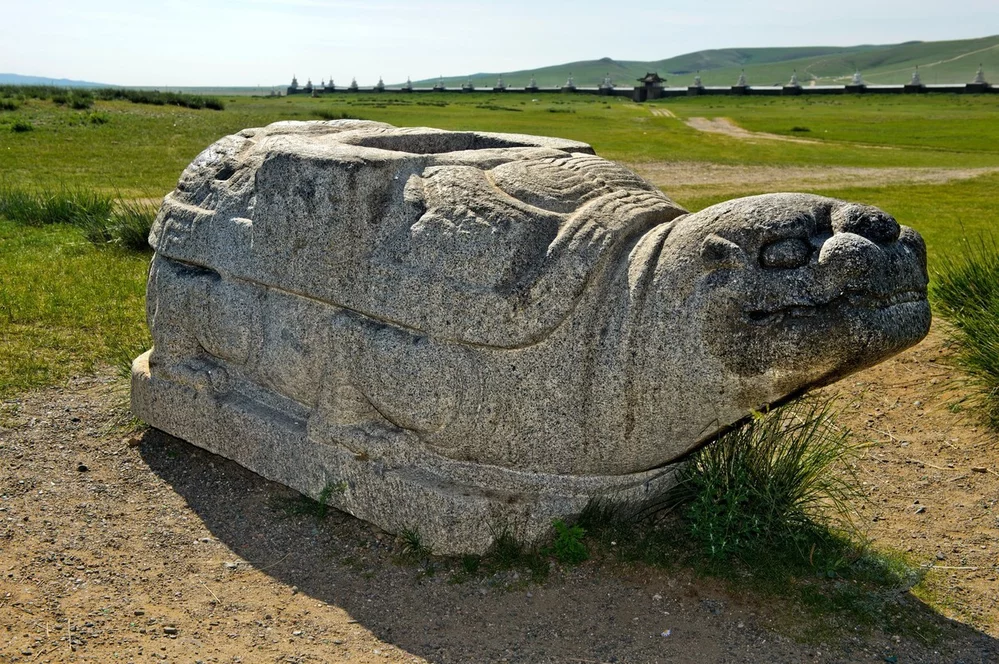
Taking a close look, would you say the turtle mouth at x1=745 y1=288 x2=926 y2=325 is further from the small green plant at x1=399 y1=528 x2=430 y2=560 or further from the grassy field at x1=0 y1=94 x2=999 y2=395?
the grassy field at x1=0 y1=94 x2=999 y2=395

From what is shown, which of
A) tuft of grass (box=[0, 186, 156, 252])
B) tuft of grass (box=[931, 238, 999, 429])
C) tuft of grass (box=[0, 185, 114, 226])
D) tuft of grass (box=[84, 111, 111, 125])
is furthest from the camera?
tuft of grass (box=[84, 111, 111, 125])

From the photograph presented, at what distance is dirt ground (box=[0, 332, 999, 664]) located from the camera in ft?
11.0

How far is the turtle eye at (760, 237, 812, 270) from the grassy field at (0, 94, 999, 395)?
4382mm

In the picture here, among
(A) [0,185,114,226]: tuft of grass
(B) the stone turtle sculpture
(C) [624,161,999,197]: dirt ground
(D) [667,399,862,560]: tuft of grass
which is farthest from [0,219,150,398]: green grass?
(C) [624,161,999,197]: dirt ground

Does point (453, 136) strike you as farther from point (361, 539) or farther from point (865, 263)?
point (865, 263)

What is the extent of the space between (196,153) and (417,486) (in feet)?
57.4

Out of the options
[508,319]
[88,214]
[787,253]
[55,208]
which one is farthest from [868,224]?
[55,208]

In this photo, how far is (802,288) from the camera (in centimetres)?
315

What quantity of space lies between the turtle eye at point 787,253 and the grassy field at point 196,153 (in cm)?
438

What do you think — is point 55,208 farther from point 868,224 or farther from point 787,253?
point 868,224

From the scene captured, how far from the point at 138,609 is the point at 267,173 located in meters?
1.88

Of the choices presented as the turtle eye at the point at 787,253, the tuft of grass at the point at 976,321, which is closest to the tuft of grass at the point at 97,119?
the tuft of grass at the point at 976,321

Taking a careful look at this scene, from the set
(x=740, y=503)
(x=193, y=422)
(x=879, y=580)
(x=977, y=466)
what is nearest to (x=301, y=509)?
(x=193, y=422)

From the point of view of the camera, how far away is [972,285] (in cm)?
630
